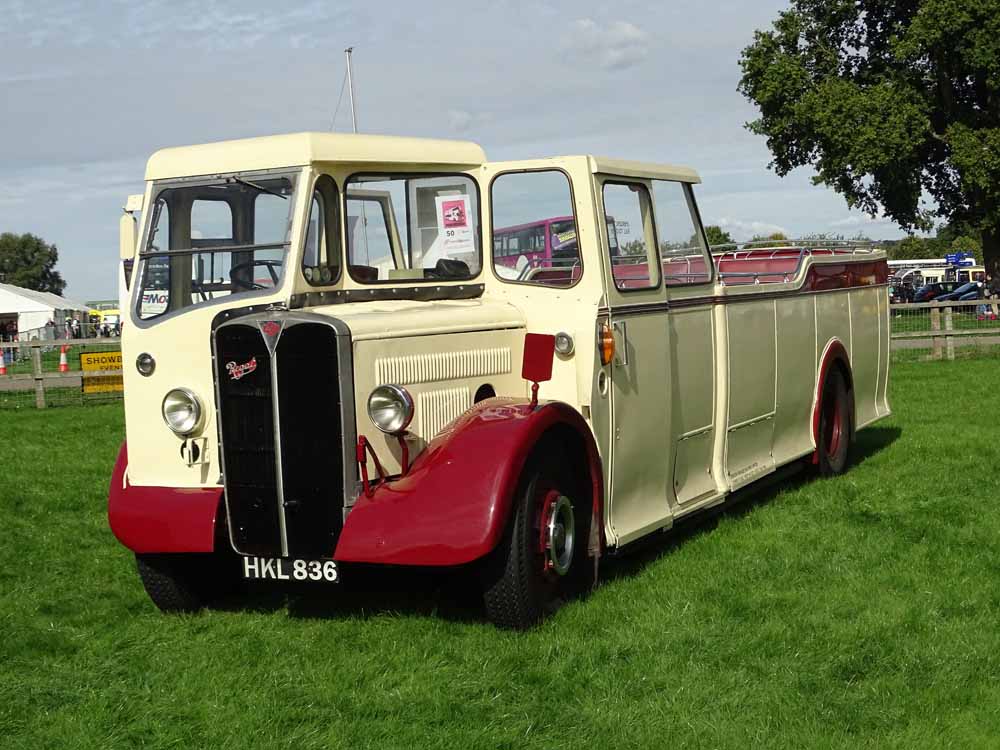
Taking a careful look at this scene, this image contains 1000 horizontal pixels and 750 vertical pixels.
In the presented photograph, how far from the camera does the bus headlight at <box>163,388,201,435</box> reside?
6586 millimetres

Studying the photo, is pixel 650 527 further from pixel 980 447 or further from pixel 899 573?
pixel 980 447

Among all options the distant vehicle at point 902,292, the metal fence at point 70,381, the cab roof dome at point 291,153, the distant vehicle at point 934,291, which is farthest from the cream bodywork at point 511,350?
the distant vehicle at point 902,292

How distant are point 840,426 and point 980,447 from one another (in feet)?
5.34

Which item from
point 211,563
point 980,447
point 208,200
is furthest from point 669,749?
point 980,447

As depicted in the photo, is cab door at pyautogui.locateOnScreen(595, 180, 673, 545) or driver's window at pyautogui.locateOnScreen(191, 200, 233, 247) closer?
driver's window at pyautogui.locateOnScreen(191, 200, 233, 247)

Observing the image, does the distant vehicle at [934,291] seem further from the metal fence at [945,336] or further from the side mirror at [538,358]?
the side mirror at [538,358]

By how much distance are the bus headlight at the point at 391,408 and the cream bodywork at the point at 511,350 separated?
2.9 inches

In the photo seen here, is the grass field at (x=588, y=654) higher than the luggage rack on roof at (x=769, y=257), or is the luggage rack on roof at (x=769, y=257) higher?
the luggage rack on roof at (x=769, y=257)

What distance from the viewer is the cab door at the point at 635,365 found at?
726cm

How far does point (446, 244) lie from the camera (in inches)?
298

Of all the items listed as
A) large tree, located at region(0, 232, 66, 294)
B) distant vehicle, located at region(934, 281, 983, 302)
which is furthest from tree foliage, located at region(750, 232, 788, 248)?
large tree, located at region(0, 232, 66, 294)

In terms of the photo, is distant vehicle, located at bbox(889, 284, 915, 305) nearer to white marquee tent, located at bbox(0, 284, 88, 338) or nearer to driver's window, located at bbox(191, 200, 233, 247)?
white marquee tent, located at bbox(0, 284, 88, 338)

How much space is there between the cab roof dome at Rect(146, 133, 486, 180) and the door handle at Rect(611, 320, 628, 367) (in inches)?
53.4

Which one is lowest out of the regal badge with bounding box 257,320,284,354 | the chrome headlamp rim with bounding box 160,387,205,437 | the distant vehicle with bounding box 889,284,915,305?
the distant vehicle with bounding box 889,284,915,305
